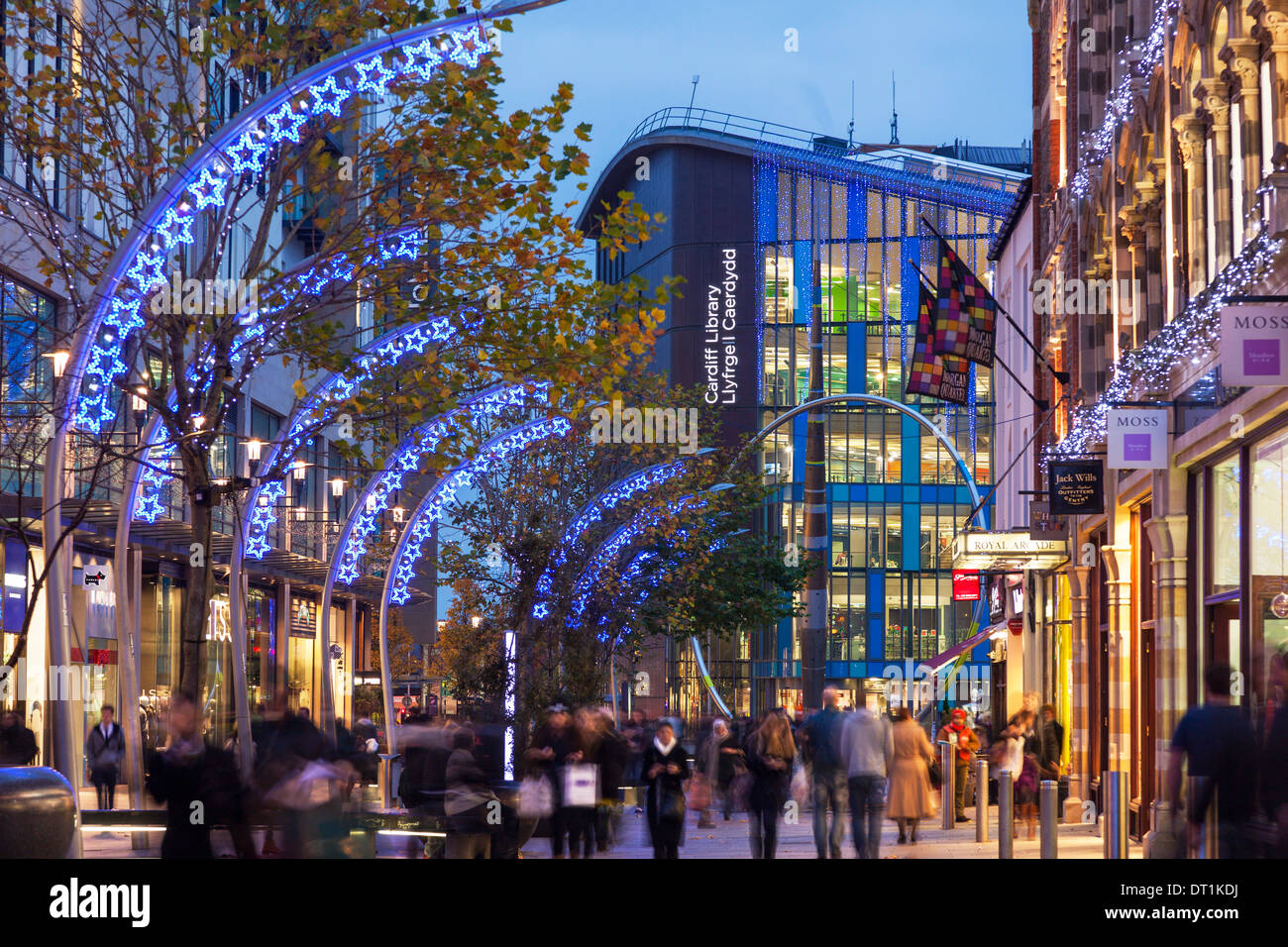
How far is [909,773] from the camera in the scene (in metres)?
22.4

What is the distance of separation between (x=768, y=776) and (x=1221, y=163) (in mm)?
7894

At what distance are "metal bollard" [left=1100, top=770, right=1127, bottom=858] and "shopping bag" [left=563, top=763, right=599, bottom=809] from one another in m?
6.74

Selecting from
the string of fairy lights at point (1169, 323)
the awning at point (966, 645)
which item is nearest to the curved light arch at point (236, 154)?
the string of fairy lights at point (1169, 323)

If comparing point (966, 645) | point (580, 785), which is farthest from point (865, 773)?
point (966, 645)

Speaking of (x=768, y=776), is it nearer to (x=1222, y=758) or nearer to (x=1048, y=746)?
(x=1222, y=758)

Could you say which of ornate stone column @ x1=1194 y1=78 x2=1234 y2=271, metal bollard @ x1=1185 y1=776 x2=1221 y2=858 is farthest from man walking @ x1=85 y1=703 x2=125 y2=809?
metal bollard @ x1=1185 y1=776 x2=1221 y2=858

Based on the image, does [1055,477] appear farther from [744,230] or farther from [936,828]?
A: [744,230]

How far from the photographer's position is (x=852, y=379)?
88.6m

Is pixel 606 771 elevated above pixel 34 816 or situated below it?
below

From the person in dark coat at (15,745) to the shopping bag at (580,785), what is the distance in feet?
24.2

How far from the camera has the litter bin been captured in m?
11.4

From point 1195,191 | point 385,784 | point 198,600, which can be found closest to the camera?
point 198,600
